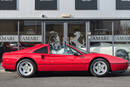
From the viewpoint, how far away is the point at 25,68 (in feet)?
24.5

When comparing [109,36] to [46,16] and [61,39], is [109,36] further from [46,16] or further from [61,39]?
[46,16]

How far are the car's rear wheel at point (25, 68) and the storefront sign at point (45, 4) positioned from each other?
5.31 meters

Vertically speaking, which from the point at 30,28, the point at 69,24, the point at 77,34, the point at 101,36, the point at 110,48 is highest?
the point at 69,24

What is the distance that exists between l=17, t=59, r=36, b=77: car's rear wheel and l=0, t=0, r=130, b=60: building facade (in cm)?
461

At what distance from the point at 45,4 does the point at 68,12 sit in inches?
55.3

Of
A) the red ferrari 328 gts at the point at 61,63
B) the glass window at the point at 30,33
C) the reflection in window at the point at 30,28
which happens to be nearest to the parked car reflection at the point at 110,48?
the glass window at the point at 30,33

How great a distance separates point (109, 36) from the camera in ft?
39.9

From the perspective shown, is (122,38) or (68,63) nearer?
(68,63)

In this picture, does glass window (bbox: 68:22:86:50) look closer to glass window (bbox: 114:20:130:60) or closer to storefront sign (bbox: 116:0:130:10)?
glass window (bbox: 114:20:130:60)

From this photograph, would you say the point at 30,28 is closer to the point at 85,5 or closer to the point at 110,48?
the point at 85,5

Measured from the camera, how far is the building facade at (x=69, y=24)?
11992 millimetres

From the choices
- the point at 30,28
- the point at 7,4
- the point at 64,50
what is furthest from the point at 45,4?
the point at 64,50

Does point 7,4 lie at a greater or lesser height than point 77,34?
greater

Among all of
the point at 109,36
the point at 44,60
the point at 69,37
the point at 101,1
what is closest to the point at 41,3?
the point at 69,37
